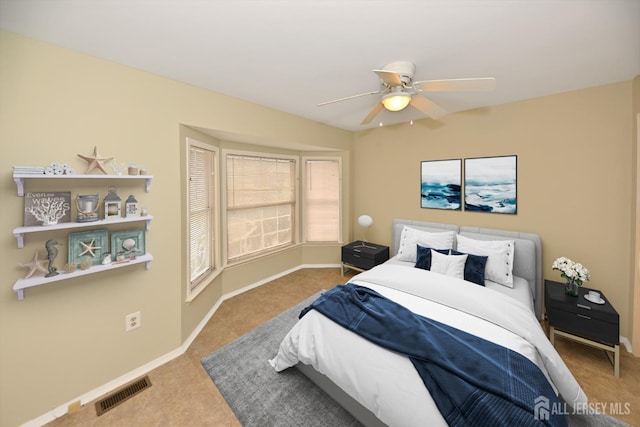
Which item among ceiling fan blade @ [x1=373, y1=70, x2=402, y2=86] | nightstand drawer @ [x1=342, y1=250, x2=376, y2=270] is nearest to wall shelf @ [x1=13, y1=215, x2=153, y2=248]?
ceiling fan blade @ [x1=373, y1=70, x2=402, y2=86]

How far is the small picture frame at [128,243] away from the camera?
1843mm

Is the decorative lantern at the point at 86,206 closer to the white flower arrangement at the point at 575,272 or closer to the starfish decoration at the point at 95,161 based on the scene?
the starfish decoration at the point at 95,161

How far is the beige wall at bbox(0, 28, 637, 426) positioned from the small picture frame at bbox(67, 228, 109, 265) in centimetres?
15

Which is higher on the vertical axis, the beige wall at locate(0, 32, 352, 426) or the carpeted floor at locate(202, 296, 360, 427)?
the beige wall at locate(0, 32, 352, 426)

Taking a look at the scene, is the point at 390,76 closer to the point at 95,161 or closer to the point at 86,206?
the point at 95,161

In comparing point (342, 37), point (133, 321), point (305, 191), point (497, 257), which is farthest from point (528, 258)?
point (133, 321)

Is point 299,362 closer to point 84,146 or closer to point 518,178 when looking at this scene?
point 84,146

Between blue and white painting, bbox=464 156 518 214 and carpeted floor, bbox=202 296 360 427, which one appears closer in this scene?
carpeted floor, bbox=202 296 360 427

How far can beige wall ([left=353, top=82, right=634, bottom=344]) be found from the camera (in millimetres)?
2275

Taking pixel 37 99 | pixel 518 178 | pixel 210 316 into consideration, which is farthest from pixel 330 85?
pixel 210 316

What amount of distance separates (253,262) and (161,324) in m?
1.55

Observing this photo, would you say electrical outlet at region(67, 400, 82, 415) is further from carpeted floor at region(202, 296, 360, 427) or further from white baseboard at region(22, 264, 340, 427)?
carpeted floor at region(202, 296, 360, 427)

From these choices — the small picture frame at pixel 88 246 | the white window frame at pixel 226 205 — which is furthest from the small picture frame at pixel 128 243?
the white window frame at pixel 226 205

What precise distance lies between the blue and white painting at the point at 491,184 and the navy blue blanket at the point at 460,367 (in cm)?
201
